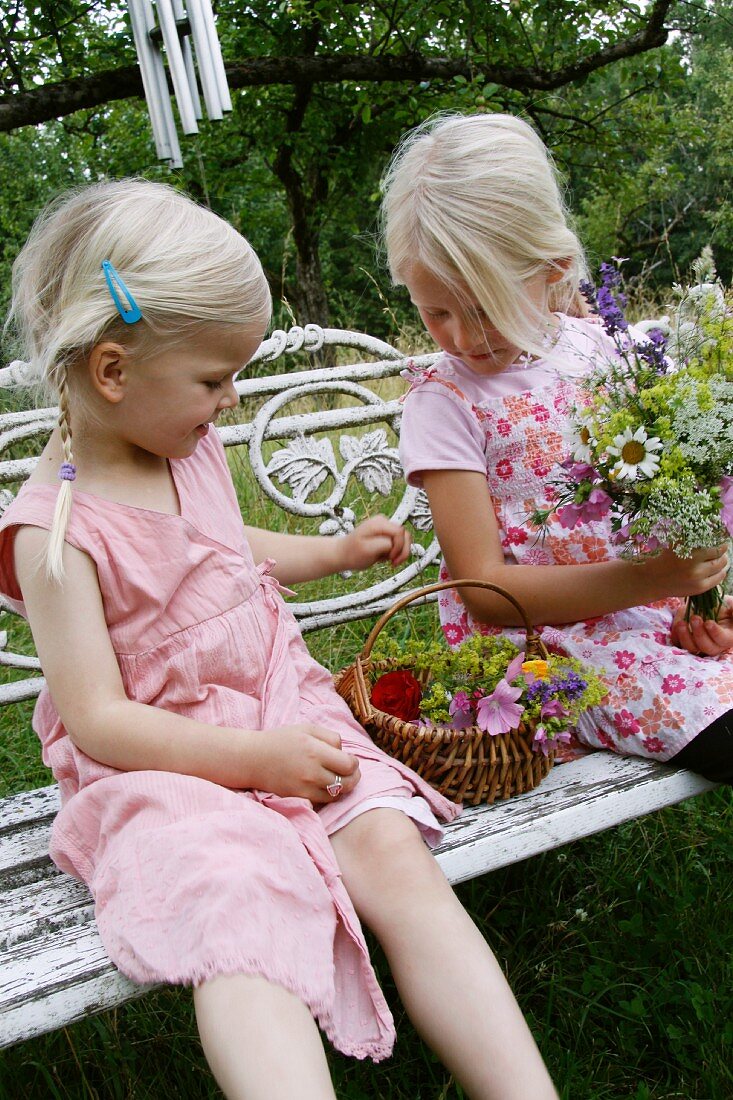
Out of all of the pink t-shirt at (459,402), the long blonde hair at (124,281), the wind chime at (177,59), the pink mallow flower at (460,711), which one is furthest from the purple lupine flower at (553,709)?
the wind chime at (177,59)

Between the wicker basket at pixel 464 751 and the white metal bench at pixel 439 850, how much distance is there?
4cm

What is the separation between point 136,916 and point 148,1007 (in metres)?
0.87

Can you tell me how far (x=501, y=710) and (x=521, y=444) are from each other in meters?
0.60

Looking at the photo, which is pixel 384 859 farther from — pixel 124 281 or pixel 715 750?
pixel 124 281

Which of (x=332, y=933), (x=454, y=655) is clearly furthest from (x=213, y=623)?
(x=332, y=933)

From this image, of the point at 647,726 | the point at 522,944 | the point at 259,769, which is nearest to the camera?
the point at 259,769

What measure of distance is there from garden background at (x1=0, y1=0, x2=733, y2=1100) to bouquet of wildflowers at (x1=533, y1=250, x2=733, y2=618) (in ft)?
2.61

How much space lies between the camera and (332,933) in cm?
143

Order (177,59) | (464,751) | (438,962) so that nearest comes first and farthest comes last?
(438,962) → (464,751) → (177,59)

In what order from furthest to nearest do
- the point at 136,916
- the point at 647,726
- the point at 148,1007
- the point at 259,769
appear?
the point at 148,1007 < the point at 647,726 < the point at 259,769 < the point at 136,916

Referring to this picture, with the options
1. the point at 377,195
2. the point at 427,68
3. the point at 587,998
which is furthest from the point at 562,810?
the point at 377,195

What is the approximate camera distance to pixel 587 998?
6.89 ft

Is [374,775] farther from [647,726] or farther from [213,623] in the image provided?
[647,726]

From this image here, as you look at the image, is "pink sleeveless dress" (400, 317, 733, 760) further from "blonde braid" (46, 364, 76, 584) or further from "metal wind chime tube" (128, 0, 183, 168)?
"metal wind chime tube" (128, 0, 183, 168)
